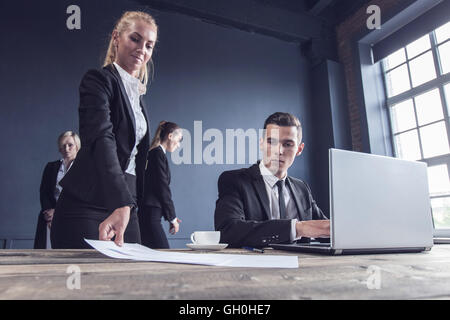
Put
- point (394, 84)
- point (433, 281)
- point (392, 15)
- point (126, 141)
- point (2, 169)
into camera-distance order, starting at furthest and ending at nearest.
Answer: point (394, 84)
point (392, 15)
point (2, 169)
point (126, 141)
point (433, 281)

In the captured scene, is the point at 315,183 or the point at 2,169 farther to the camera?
the point at 315,183

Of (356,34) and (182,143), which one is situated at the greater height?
(356,34)

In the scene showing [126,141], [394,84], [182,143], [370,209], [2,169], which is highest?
[394,84]

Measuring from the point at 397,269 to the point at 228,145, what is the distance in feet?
11.8

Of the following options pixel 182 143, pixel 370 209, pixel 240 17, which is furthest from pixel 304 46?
pixel 370 209

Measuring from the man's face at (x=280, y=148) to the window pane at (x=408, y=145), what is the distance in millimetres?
2865

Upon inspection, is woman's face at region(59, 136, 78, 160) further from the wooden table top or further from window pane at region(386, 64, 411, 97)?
window pane at region(386, 64, 411, 97)

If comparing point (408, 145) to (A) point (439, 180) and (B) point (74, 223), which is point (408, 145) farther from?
(B) point (74, 223)

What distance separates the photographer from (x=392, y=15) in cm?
394

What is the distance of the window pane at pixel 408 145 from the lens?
4018 mm

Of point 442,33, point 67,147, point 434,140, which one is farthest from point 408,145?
point 67,147

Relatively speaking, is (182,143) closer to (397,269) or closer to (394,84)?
(394,84)

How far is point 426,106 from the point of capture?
154 inches

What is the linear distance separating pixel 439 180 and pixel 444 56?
1353mm
